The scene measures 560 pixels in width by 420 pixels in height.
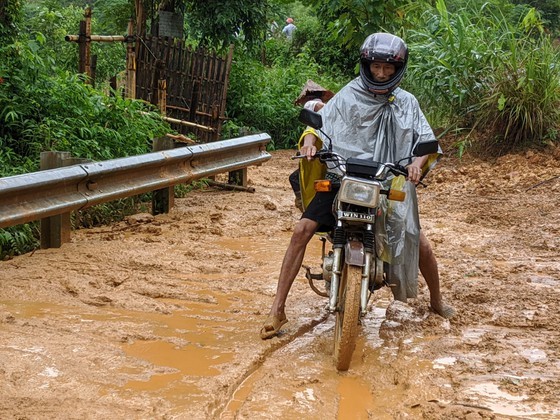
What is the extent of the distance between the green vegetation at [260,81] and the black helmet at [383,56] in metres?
3.18

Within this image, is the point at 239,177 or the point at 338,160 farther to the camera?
the point at 239,177

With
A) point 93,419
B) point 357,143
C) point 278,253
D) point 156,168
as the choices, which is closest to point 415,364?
point 357,143

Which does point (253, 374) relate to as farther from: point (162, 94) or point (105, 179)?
point (162, 94)

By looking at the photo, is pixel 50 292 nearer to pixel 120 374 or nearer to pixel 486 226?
pixel 120 374

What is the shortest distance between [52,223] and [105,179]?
66 cm

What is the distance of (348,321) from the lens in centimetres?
449

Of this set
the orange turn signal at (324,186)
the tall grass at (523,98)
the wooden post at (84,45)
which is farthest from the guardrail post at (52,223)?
the tall grass at (523,98)

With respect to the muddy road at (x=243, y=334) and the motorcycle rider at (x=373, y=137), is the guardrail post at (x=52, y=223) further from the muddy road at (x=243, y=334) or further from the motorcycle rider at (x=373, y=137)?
the motorcycle rider at (x=373, y=137)

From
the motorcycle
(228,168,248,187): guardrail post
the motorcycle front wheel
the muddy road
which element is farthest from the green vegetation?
the motorcycle front wheel

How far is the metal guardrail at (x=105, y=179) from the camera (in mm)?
6016

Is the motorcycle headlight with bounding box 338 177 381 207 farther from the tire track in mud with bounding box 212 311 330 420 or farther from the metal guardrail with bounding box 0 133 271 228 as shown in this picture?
the metal guardrail with bounding box 0 133 271 228

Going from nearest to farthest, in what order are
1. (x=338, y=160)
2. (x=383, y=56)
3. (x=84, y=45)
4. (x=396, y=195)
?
(x=396, y=195) → (x=338, y=160) → (x=383, y=56) → (x=84, y=45)

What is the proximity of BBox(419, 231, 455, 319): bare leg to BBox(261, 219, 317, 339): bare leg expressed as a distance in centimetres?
75

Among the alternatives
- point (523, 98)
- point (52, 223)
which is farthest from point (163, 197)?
point (523, 98)
